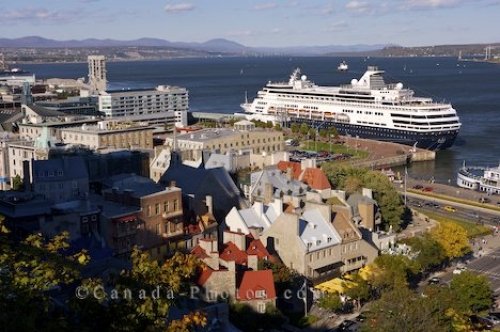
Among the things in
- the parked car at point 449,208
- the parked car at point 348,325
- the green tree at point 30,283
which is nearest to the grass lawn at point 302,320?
the parked car at point 348,325

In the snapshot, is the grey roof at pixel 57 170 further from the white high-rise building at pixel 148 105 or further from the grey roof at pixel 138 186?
the white high-rise building at pixel 148 105

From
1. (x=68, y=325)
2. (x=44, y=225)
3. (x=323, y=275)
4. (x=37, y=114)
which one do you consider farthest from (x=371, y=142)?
(x=68, y=325)

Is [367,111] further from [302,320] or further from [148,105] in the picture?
[302,320]

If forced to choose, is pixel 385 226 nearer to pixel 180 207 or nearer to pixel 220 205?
pixel 220 205

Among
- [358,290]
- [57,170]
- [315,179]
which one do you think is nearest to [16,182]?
[57,170]

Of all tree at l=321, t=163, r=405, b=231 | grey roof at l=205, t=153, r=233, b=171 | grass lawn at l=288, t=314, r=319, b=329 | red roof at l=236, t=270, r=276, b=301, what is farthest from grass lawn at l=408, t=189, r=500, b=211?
red roof at l=236, t=270, r=276, b=301

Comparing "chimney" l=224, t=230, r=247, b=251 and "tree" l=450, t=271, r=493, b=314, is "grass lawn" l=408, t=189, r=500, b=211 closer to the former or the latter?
"tree" l=450, t=271, r=493, b=314
